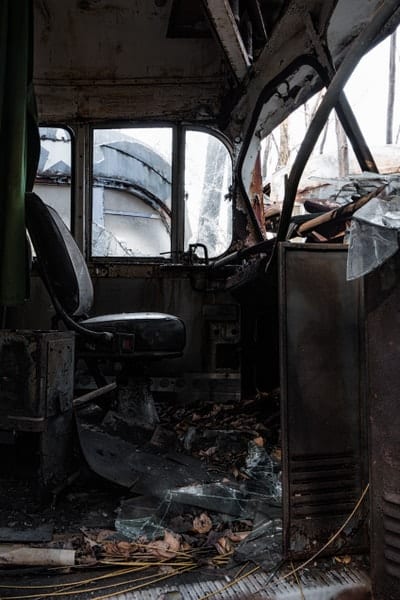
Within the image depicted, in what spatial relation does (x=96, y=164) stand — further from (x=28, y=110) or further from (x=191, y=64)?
(x=28, y=110)

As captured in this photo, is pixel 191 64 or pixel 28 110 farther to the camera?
pixel 191 64

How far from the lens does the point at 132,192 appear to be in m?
3.54

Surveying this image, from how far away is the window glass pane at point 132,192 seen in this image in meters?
3.49

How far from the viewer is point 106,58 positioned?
3.59 meters

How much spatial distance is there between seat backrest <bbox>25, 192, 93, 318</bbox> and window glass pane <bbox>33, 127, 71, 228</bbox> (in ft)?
4.78

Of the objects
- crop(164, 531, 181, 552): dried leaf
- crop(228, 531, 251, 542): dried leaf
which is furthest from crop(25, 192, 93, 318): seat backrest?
crop(228, 531, 251, 542): dried leaf

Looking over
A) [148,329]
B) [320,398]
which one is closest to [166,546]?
[320,398]

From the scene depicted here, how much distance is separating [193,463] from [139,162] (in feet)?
7.82

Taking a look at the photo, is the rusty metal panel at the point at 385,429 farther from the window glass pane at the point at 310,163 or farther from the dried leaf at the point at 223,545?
the window glass pane at the point at 310,163

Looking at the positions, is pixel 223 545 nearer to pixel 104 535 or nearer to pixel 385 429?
pixel 104 535

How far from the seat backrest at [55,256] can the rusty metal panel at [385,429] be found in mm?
1412

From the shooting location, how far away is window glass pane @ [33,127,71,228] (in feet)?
11.6

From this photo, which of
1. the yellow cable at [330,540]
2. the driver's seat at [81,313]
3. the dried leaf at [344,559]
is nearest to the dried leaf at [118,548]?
the yellow cable at [330,540]

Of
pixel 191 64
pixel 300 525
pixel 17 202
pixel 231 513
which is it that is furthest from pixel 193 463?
pixel 191 64
